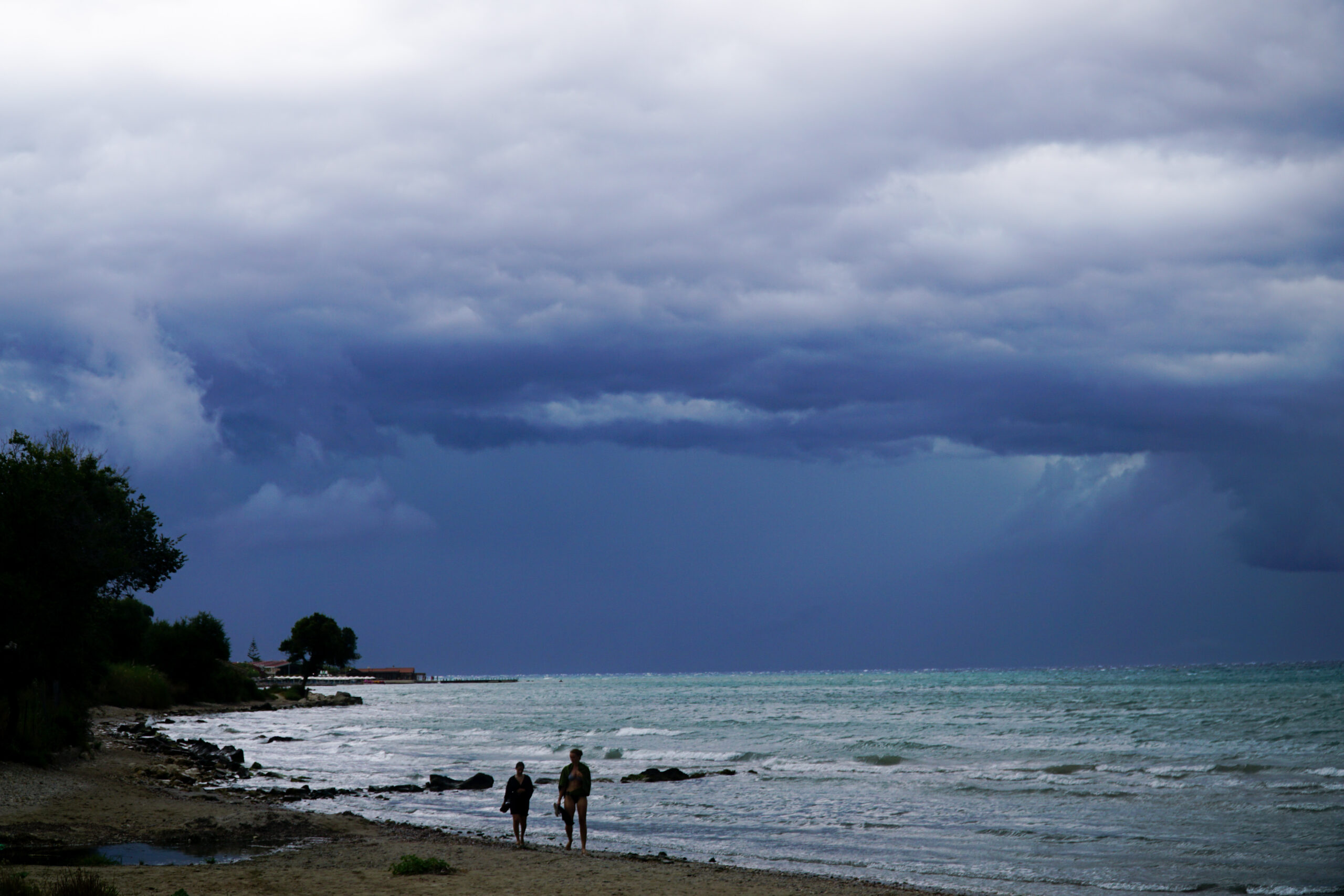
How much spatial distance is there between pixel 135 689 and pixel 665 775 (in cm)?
5462

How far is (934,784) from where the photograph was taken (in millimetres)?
34094

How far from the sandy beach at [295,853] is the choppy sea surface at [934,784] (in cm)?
211

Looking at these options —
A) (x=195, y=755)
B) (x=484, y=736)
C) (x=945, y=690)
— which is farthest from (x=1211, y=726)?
(x=945, y=690)

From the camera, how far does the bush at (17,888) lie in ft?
41.7

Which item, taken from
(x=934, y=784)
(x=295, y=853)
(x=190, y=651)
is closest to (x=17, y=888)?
(x=295, y=853)

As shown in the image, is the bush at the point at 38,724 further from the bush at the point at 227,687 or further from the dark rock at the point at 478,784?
the bush at the point at 227,687

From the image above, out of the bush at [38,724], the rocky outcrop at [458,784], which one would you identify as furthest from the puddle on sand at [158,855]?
the rocky outcrop at [458,784]

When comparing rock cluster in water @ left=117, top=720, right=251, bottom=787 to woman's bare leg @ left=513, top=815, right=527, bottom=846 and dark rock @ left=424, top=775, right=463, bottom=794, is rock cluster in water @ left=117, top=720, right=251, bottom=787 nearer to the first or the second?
dark rock @ left=424, top=775, right=463, bottom=794

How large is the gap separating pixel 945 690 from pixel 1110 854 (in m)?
102

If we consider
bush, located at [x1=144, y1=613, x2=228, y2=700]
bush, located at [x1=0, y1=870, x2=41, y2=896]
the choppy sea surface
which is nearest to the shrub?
bush, located at [x1=0, y1=870, x2=41, y2=896]

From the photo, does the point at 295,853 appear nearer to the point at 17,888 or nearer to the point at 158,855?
the point at 158,855

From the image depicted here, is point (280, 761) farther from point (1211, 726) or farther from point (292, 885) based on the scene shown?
point (1211, 726)

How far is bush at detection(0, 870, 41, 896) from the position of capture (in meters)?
12.7

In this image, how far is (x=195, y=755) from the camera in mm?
42125
